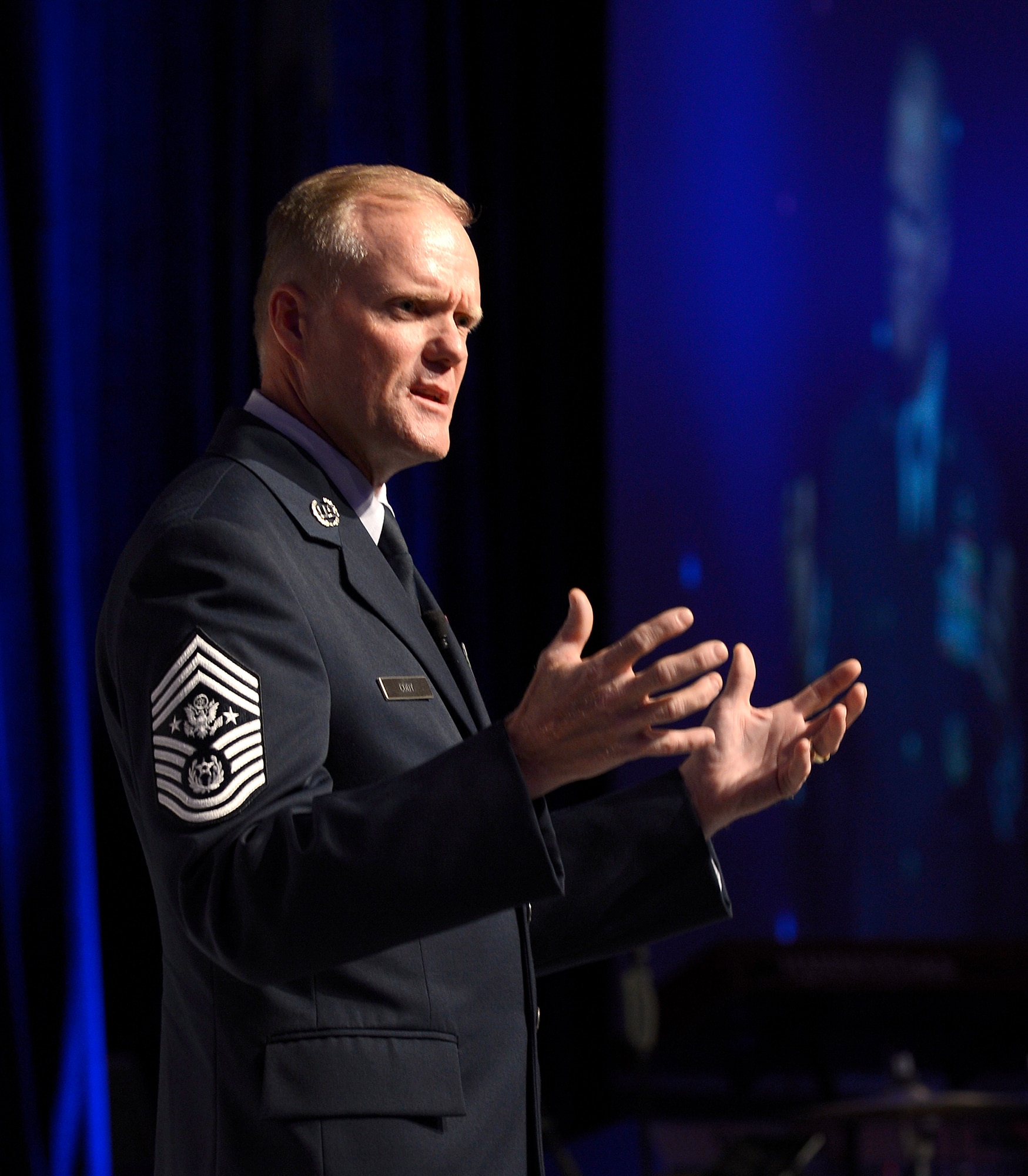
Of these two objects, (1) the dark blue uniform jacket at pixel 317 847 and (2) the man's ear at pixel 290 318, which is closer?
(1) the dark blue uniform jacket at pixel 317 847

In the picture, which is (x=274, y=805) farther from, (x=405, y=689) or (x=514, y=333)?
(x=514, y=333)

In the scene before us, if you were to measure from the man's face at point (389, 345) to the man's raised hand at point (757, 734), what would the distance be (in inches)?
13.3

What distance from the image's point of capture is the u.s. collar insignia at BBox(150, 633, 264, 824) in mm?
973

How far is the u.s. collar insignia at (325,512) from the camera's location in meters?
1.20

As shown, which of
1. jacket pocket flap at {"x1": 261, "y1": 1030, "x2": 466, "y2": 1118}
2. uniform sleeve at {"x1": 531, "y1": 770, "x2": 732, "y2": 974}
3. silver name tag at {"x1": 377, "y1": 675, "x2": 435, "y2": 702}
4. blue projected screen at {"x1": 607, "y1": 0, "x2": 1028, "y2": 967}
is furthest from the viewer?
blue projected screen at {"x1": 607, "y1": 0, "x2": 1028, "y2": 967}

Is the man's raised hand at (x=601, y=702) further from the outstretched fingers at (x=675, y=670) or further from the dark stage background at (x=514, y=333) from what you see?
the dark stage background at (x=514, y=333)

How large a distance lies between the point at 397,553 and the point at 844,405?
393cm

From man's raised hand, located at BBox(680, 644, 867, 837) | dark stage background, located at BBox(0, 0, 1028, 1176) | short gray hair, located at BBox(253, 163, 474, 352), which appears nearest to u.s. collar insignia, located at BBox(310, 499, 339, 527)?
short gray hair, located at BBox(253, 163, 474, 352)

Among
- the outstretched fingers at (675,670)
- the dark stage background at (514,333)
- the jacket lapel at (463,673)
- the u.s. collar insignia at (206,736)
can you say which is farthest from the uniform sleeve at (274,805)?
the dark stage background at (514,333)

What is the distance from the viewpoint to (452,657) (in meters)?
1.28

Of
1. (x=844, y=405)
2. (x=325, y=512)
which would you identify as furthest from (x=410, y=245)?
(x=844, y=405)

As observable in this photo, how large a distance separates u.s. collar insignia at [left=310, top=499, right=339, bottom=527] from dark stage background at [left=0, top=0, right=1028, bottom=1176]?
1521 mm

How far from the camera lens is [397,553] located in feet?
4.42

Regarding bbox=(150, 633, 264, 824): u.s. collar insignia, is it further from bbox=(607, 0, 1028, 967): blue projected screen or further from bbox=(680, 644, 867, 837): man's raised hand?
bbox=(607, 0, 1028, 967): blue projected screen
